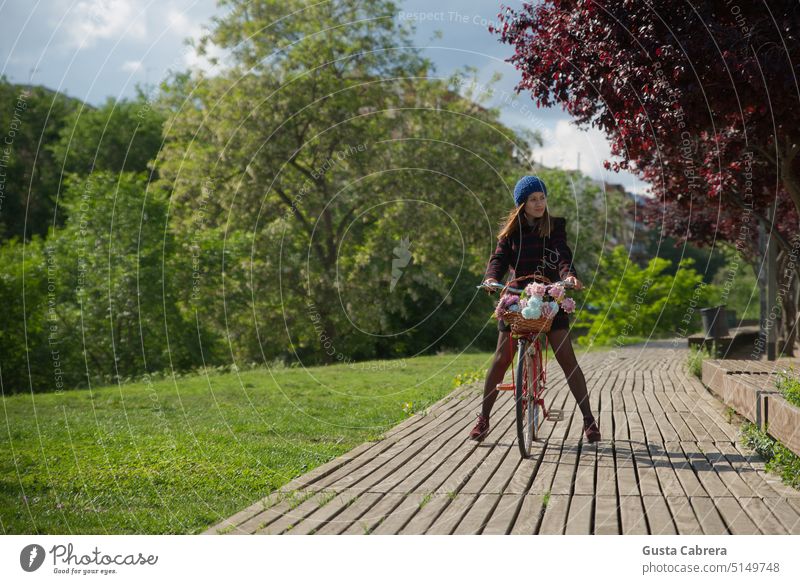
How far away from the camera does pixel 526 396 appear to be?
17.9ft

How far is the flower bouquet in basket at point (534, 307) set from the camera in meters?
5.20

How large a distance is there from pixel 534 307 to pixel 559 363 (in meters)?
0.58

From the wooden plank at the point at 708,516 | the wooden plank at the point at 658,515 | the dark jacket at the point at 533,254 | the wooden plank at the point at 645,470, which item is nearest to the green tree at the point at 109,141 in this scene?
the dark jacket at the point at 533,254

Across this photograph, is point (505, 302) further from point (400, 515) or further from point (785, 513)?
point (785, 513)

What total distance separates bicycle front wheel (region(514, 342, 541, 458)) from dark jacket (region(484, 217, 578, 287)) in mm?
523

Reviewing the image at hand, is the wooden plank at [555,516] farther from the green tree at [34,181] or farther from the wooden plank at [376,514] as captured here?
the green tree at [34,181]

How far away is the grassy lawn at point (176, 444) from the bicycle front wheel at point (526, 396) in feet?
4.57

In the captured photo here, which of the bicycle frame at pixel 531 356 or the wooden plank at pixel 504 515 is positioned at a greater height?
the bicycle frame at pixel 531 356

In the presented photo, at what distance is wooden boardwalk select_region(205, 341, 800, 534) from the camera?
3761 mm

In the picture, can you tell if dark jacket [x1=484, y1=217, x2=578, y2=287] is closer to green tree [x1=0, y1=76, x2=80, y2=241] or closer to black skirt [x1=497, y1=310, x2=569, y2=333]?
black skirt [x1=497, y1=310, x2=569, y2=333]

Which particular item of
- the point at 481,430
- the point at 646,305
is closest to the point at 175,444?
the point at 481,430

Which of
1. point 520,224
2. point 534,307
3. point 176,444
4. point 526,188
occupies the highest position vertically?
point 526,188

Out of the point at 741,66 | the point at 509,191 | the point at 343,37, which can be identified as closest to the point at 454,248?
the point at 509,191

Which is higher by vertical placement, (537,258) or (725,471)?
(537,258)
